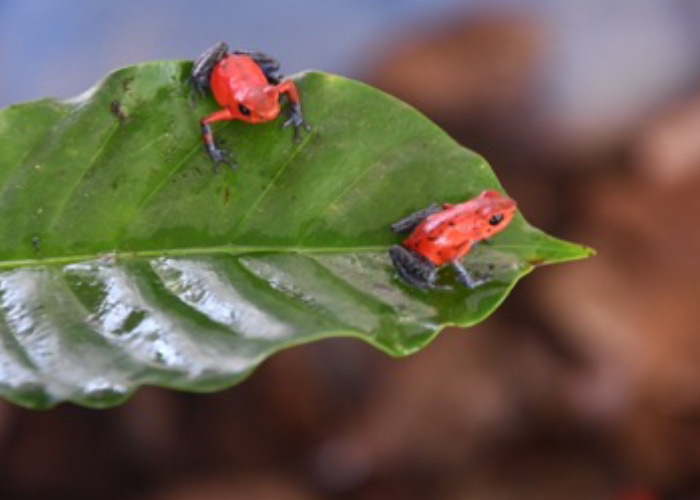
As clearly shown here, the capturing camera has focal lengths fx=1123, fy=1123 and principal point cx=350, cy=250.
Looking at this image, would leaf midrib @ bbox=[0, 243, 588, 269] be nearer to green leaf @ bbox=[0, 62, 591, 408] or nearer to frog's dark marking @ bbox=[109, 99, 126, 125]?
green leaf @ bbox=[0, 62, 591, 408]

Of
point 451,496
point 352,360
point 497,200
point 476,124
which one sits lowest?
point 451,496

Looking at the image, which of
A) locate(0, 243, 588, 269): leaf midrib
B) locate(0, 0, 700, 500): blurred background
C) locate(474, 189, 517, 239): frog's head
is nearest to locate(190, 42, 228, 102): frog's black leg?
locate(0, 243, 588, 269): leaf midrib

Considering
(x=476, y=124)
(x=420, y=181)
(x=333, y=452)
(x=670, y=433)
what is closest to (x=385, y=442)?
(x=333, y=452)

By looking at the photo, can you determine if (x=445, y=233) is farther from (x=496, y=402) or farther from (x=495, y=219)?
(x=496, y=402)

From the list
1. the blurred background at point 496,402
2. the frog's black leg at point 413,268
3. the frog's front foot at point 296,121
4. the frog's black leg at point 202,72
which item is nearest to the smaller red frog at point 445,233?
the frog's black leg at point 413,268

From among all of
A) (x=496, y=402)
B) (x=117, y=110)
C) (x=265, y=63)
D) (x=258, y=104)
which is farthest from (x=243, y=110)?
Answer: (x=496, y=402)

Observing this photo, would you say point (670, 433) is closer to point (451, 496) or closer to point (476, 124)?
point (451, 496)

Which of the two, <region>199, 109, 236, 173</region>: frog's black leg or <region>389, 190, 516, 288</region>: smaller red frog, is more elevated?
<region>199, 109, 236, 173</region>: frog's black leg

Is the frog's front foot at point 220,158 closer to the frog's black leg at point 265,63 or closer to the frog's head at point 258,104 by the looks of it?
the frog's head at point 258,104
